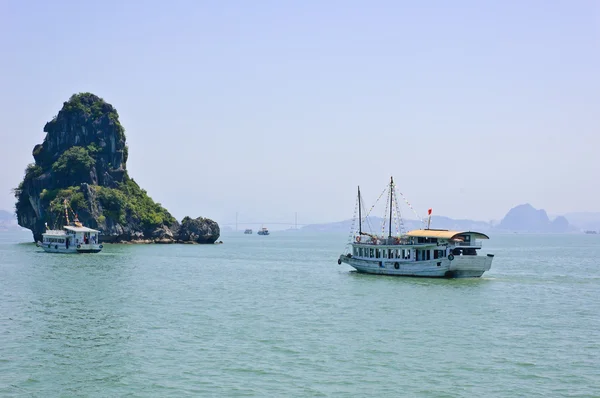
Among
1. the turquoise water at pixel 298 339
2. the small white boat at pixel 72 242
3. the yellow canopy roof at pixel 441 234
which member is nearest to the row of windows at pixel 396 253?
the yellow canopy roof at pixel 441 234

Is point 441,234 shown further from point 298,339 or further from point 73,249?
point 73,249

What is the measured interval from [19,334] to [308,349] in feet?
50.0

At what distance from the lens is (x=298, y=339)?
110 feet

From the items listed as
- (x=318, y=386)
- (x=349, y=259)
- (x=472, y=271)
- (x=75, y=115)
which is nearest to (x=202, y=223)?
(x=75, y=115)

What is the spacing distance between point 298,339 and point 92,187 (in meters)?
128

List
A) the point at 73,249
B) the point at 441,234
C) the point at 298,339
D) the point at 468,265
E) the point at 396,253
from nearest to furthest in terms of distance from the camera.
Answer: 1. the point at 298,339
2. the point at 468,265
3. the point at 441,234
4. the point at 396,253
5. the point at 73,249

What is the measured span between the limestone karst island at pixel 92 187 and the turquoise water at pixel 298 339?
8957 cm

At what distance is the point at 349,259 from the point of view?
7606 cm

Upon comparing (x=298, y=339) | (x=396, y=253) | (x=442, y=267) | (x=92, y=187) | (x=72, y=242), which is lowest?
(x=298, y=339)

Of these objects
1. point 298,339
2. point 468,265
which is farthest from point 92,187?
point 298,339

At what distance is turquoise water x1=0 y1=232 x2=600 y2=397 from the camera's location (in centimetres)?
2528

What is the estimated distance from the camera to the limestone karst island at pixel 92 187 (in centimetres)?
14825

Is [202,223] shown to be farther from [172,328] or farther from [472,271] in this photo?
[172,328]

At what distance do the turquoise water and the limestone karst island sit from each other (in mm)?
89569
